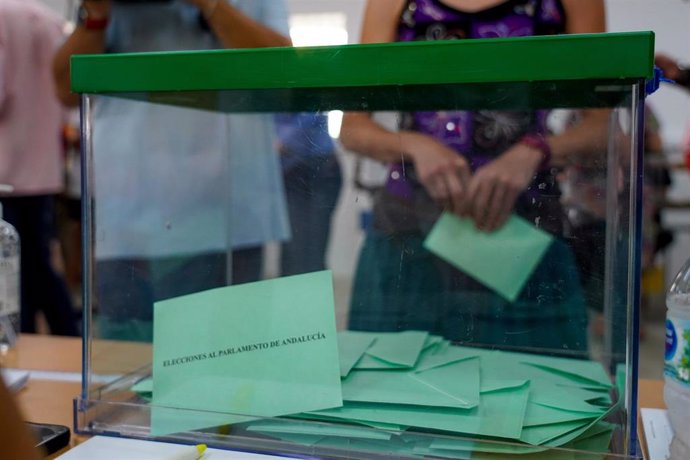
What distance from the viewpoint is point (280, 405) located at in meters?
0.64

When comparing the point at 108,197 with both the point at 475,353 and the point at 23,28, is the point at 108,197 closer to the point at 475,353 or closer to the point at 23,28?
the point at 475,353

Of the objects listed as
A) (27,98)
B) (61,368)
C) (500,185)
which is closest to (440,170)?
(500,185)

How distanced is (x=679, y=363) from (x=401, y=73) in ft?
1.11

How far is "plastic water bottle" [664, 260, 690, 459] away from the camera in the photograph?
57 cm

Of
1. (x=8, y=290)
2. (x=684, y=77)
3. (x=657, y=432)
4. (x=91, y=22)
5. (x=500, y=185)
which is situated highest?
(x=91, y=22)

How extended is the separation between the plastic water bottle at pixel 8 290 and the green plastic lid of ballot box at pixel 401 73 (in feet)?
1.46

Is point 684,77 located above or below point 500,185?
above

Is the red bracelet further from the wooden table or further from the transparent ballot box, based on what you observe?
the wooden table

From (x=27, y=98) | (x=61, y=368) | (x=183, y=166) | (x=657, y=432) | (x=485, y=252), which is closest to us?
(x=657, y=432)

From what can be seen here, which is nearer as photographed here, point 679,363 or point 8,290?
point 679,363

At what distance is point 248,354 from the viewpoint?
2.18 feet

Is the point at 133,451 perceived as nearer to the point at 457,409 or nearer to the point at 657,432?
the point at 457,409

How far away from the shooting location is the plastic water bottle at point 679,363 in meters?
0.57

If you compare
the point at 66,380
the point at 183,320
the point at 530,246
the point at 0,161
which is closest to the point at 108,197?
the point at 66,380
